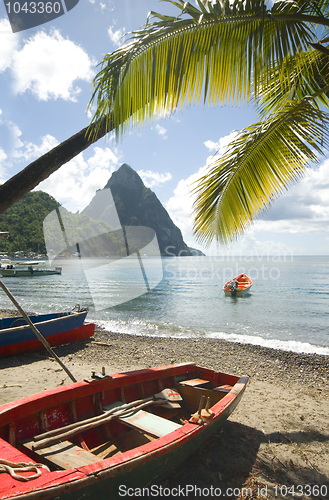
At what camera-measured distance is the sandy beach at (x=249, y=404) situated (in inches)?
144

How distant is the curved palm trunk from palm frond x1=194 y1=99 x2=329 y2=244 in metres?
2.11

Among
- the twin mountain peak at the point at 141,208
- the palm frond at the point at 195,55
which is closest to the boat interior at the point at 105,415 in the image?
the palm frond at the point at 195,55

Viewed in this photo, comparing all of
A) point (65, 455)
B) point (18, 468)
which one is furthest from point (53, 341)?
point (18, 468)

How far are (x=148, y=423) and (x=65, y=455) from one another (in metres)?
1.16

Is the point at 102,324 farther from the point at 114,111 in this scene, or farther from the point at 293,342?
the point at 114,111

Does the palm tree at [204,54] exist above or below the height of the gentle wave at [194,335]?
above

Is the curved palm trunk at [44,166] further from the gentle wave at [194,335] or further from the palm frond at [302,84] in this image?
the gentle wave at [194,335]

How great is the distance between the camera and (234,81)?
10.3 feet

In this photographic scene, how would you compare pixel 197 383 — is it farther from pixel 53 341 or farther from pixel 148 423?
pixel 53 341

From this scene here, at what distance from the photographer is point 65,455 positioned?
316 cm

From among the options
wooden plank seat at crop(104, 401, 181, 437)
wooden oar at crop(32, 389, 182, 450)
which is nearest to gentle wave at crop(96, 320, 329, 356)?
wooden oar at crop(32, 389, 182, 450)

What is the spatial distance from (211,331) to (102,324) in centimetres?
680

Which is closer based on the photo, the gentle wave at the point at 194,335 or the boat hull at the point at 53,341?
the boat hull at the point at 53,341

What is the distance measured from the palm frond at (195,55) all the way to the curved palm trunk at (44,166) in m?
0.32
